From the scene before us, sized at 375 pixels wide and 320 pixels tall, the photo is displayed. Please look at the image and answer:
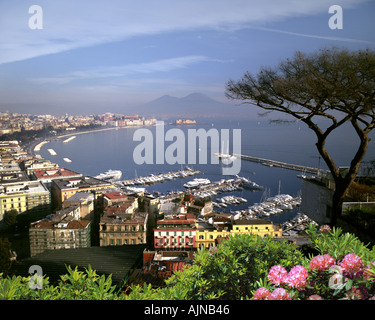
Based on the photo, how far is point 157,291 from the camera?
0.86m

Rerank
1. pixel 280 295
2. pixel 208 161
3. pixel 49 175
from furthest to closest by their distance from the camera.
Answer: pixel 208 161 → pixel 49 175 → pixel 280 295

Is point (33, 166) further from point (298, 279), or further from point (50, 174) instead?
point (298, 279)

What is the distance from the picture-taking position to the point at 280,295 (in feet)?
2.50

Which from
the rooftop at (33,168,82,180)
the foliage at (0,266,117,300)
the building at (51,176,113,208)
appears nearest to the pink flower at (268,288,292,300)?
the foliage at (0,266,117,300)

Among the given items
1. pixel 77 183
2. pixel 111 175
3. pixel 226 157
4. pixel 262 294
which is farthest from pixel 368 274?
pixel 226 157

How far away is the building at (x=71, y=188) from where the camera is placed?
9.82 metres

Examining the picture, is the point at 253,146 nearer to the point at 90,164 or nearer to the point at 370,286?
the point at 90,164

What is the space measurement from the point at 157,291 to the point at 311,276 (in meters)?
0.44

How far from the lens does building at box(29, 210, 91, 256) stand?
5840 mm

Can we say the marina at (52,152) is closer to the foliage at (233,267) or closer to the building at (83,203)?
the building at (83,203)

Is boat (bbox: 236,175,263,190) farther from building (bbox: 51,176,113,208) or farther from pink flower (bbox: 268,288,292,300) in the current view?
pink flower (bbox: 268,288,292,300)

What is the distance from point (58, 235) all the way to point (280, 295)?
5.91 metres

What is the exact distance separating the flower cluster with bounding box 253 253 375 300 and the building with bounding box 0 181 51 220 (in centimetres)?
889
